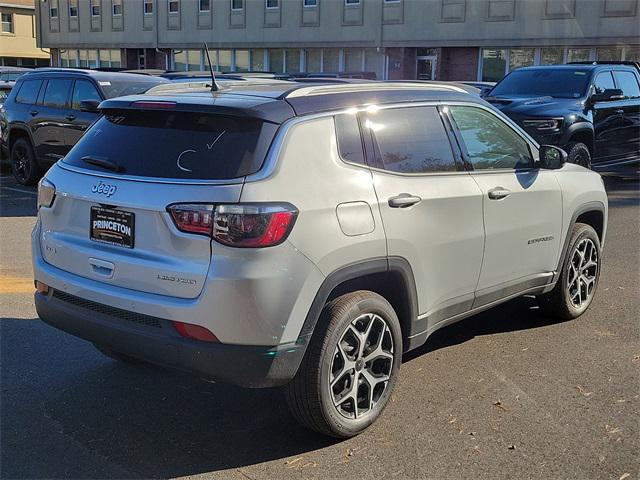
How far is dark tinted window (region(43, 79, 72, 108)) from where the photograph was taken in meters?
11.5

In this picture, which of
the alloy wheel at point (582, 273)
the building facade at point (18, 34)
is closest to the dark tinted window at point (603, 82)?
the alloy wheel at point (582, 273)

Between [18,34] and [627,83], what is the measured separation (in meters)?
52.6

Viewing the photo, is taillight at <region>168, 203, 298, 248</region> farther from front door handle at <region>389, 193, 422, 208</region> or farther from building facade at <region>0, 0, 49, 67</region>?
building facade at <region>0, 0, 49, 67</region>

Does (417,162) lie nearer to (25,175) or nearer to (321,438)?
(321,438)

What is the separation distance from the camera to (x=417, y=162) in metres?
4.22

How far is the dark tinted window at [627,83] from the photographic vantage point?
13.0 meters

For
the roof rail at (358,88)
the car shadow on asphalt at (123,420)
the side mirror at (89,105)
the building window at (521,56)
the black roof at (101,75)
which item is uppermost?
the building window at (521,56)

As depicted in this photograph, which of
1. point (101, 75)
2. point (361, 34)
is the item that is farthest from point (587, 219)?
point (361, 34)

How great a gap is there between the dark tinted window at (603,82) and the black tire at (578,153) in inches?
47.1

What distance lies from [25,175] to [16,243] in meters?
4.36

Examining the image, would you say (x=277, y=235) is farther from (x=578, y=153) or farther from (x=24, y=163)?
(x=24, y=163)

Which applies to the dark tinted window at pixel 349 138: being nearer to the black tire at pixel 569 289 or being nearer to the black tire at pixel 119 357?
the black tire at pixel 119 357

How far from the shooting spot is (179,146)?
11.9 ft

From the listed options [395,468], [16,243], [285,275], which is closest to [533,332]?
[395,468]
